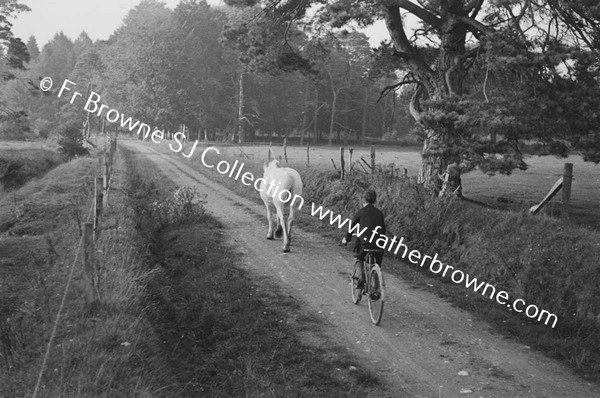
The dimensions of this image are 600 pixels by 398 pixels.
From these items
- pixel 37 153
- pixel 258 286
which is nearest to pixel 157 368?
pixel 258 286

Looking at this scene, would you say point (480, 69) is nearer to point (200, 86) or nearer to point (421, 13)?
point (421, 13)

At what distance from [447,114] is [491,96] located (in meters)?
1.22

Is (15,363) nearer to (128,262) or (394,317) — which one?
(128,262)

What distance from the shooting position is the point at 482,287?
10.4 m

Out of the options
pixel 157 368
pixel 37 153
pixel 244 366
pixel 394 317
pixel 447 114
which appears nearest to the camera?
pixel 157 368

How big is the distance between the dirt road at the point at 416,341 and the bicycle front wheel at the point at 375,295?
19 centimetres

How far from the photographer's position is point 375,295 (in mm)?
8141

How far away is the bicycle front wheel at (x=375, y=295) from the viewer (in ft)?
26.2

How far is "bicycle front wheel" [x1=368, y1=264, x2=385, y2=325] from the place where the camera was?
7988 mm

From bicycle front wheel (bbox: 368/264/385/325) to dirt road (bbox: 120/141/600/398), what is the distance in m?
0.19

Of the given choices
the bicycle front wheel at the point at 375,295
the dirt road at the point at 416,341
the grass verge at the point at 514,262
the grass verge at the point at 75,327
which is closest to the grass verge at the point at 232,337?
the dirt road at the point at 416,341

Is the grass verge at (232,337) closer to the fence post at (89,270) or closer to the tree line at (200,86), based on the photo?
the fence post at (89,270)

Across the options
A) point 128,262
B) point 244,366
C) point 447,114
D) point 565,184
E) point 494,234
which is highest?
point 447,114

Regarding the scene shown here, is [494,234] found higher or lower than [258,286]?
higher
